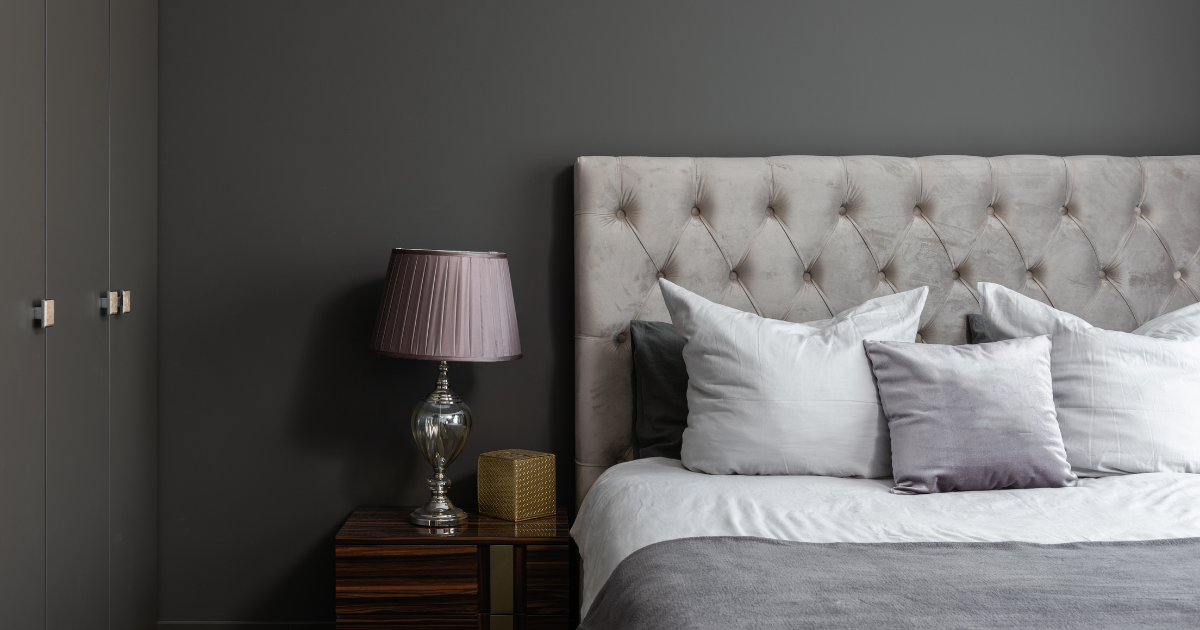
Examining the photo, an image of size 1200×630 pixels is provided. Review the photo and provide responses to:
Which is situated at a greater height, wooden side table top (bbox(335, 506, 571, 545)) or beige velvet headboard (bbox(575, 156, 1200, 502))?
beige velvet headboard (bbox(575, 156, 1200, 502))

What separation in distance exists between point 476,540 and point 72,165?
115cm

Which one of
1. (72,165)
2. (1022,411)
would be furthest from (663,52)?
(72,165)

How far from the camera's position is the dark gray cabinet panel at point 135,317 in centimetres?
184

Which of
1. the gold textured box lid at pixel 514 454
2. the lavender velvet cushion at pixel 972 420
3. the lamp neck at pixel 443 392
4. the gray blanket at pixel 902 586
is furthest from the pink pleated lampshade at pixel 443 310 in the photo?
the lavender velvet cushion at pixel 972 420

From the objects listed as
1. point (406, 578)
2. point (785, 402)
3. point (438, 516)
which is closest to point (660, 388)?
point (785, 402)

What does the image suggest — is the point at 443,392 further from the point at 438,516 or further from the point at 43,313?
the point at 43,313

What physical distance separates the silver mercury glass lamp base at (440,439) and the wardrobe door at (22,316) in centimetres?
74

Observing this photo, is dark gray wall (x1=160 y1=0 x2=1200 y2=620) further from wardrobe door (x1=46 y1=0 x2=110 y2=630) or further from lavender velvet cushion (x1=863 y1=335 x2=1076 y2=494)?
lavender velvet cushion (x1=863 y1=335 x2=1076 y2=494)

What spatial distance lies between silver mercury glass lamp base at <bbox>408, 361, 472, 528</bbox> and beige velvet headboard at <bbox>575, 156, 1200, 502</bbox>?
0.31 m

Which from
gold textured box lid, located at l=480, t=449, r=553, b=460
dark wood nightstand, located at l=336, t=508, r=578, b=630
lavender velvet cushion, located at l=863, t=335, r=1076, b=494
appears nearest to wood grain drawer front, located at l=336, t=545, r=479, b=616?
dark wood nightstand, located at l=336, t=508, r=578, b=630

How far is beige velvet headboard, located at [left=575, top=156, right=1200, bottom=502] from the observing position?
204 cm

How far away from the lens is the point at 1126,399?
1.70m

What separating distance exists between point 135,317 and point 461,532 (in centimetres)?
95

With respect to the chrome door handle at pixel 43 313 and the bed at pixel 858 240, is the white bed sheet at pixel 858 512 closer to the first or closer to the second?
the bed at pixel 858 240
